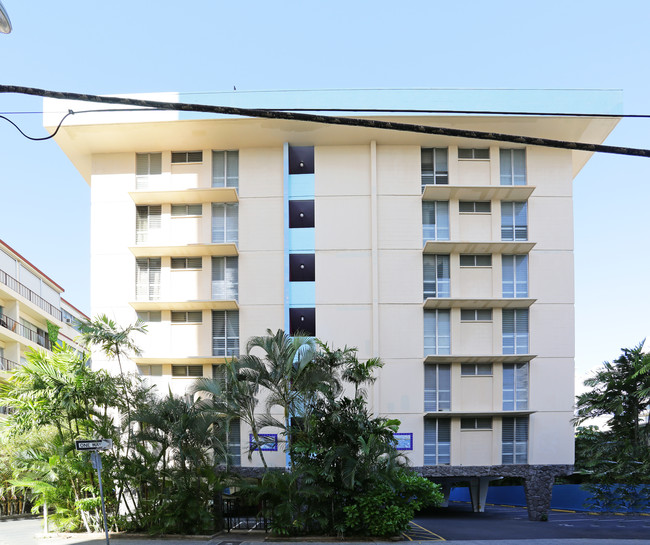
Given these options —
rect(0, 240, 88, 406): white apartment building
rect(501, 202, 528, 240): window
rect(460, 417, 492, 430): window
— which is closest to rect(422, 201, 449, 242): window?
rect(501, 202, 528, 240): window

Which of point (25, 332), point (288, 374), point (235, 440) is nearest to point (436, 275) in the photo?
point (288, 374)

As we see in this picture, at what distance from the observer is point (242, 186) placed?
27594mm

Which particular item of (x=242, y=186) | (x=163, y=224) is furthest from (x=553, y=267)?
(x=163, y=224)

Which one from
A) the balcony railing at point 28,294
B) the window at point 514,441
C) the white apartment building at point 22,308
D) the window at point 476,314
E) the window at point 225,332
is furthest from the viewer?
the balcony railing at point 28,294

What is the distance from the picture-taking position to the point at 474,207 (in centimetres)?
2747

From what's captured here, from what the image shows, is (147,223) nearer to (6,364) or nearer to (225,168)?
(225,168)

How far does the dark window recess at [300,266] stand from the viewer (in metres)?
27.1

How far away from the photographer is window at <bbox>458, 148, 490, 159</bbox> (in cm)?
2759

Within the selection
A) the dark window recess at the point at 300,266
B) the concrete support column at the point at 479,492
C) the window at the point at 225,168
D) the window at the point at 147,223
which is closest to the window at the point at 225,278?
the dark window recess at the point at 300,266

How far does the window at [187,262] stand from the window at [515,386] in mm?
12903

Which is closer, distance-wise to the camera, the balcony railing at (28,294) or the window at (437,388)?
the window at (437,388)

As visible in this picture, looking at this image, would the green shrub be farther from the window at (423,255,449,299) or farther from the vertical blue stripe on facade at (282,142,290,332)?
the window at (423,255,449,299)

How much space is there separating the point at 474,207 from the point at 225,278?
34.3 feet

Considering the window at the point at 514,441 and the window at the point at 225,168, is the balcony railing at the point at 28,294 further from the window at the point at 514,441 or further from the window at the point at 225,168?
the window at the point at 514,441
